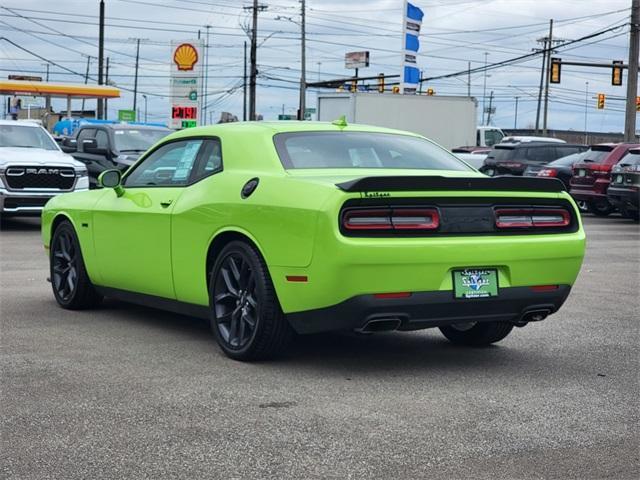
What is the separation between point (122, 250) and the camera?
8219 millimetres

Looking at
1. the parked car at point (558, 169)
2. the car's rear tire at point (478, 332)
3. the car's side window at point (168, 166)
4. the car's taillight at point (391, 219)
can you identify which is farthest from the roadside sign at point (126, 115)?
the car's taillight at point (391, 219)

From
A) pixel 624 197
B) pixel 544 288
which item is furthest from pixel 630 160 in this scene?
pixel 544 288

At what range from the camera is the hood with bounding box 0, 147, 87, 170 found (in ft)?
57.8

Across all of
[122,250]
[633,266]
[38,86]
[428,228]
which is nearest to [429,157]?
[428,228]

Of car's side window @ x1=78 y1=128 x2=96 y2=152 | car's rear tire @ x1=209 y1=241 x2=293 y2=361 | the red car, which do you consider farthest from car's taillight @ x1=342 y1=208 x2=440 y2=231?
the red car

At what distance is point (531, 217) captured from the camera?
22.3ft

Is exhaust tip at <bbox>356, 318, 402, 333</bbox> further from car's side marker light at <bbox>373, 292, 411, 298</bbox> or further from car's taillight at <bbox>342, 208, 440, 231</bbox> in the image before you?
car's taillight at <bbox>342, 208, 440, 231</bbox>

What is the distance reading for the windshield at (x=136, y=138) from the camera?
2222cm

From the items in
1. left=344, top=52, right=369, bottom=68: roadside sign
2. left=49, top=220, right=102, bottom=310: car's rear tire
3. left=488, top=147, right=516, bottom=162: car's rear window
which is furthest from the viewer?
left=344, top=52, right=369, bottom=68: roadside sign

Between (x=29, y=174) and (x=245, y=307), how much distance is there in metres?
11.8

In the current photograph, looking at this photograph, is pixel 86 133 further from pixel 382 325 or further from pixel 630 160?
pixel 382 325

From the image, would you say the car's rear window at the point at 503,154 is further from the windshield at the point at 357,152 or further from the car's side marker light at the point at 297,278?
the car's side marker light at the point at 297,278

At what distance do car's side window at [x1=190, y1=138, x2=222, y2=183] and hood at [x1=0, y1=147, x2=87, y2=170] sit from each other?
10.6 meters

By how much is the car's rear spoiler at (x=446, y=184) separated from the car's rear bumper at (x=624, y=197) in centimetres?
1584
